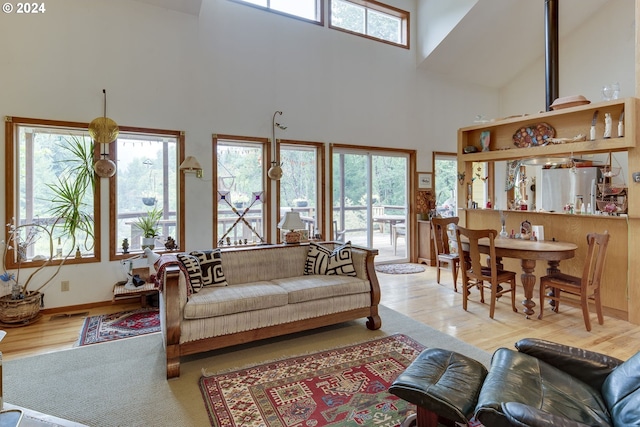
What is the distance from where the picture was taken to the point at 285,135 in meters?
5.50

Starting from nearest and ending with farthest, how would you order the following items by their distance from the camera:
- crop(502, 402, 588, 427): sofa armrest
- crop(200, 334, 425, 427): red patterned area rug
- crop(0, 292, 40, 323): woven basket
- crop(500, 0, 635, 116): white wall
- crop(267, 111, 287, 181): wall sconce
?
1. crop(502, 402, 588, 427): sofa armrest
2. crop(200, 334, 425, 427): red patterned area rug
3. crop(0, 292, 40, 323): woven basket
4. crop(267, 111, 287, 181): wall sconce
5. crop(500, 0, 635, 116): white wall

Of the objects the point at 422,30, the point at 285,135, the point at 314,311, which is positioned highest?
the point at 422,30

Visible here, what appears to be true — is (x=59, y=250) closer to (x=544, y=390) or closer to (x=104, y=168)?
(x=104, y=168)

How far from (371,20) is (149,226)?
5146mm

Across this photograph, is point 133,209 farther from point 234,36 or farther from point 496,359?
point 496,359

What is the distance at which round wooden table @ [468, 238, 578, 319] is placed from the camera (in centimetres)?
368

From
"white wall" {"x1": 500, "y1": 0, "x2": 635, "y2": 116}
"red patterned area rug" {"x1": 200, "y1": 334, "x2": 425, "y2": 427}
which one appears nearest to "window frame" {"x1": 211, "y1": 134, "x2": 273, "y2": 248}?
"red patterned area rug" {"x1": 200, "y1": 334, "x2": 425, "y2": 427}

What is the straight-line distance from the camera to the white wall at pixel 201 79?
4039 mm

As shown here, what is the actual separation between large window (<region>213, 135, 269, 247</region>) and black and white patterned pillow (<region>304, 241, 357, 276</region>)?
1.74 m

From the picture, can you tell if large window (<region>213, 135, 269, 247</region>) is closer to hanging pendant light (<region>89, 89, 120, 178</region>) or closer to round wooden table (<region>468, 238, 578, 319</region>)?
hanging pendant light (<region>89, 89, 120, 178</region>)

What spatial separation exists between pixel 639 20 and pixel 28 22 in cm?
655

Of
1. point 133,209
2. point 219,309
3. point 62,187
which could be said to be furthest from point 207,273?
point 62,187

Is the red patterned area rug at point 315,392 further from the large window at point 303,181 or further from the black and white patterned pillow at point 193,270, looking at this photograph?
the large window at point 303,181

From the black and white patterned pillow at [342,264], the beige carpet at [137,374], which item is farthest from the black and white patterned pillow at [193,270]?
the black and white patterned pillow at [342,264]
